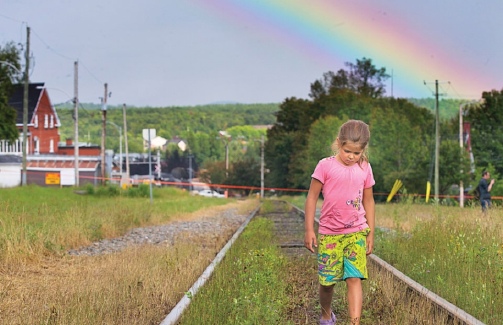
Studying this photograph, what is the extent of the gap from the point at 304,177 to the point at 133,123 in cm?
4675

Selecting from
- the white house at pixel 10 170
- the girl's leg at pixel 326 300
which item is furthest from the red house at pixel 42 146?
the girl's leg at pixel 326 300

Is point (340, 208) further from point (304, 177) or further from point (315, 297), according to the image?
point (304, 177)

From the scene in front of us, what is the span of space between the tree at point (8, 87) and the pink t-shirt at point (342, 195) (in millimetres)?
43227

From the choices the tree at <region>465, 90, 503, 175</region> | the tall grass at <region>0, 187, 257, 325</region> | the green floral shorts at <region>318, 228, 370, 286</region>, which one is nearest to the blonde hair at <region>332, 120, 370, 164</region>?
the green floral shorts at <region>318, 228, 370, 286</region>

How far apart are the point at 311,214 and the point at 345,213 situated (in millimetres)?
288

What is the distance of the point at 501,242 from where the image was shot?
9773mm

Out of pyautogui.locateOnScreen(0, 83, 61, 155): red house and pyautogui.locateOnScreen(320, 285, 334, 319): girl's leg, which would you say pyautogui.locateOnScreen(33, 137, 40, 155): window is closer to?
pyautogui.locateOnScreen(0, 83, 61, 155): red house

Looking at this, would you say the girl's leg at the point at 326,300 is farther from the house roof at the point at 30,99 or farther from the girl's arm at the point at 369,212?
the house roof at the point at 30,99

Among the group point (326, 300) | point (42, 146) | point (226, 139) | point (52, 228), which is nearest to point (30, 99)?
point (42, 146)

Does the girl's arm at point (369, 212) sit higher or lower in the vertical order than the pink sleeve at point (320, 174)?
lower

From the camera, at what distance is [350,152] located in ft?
18.6

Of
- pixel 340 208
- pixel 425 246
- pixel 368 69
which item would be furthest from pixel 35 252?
pixel 368 69

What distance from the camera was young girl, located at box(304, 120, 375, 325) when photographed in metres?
5.71

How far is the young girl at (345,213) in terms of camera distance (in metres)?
5.71
